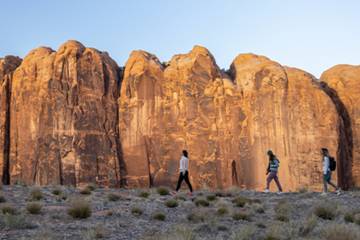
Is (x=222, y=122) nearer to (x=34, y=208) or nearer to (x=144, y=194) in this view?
(x=144, y=194)

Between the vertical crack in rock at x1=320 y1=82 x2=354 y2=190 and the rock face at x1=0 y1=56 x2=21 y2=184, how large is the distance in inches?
1075

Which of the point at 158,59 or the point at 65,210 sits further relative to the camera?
the point at 158,59

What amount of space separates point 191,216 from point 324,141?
93.3 ft

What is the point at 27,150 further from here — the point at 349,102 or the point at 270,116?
the point at 349,102

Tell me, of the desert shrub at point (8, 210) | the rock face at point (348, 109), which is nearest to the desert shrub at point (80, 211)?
the desert shrub at point (8, 210)

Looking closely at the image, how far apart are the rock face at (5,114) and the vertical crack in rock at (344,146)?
27303 millimetres

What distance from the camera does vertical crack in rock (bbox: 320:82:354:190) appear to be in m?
40.4

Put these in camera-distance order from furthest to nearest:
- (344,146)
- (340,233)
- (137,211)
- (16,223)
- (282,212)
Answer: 1. (344,146)
2. (282,212)
3. (137,211)
4. (16,223)
5. (340,233)

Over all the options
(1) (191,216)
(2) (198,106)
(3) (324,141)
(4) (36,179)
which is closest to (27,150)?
(4) (36,179)

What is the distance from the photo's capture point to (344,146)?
135 feet

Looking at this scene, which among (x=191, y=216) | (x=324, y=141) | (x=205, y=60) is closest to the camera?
(x=191, y=216)

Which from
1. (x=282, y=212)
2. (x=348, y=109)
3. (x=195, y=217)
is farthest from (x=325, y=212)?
(x=348, y=109)

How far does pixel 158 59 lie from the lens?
148 ft

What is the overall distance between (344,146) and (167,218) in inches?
1224
